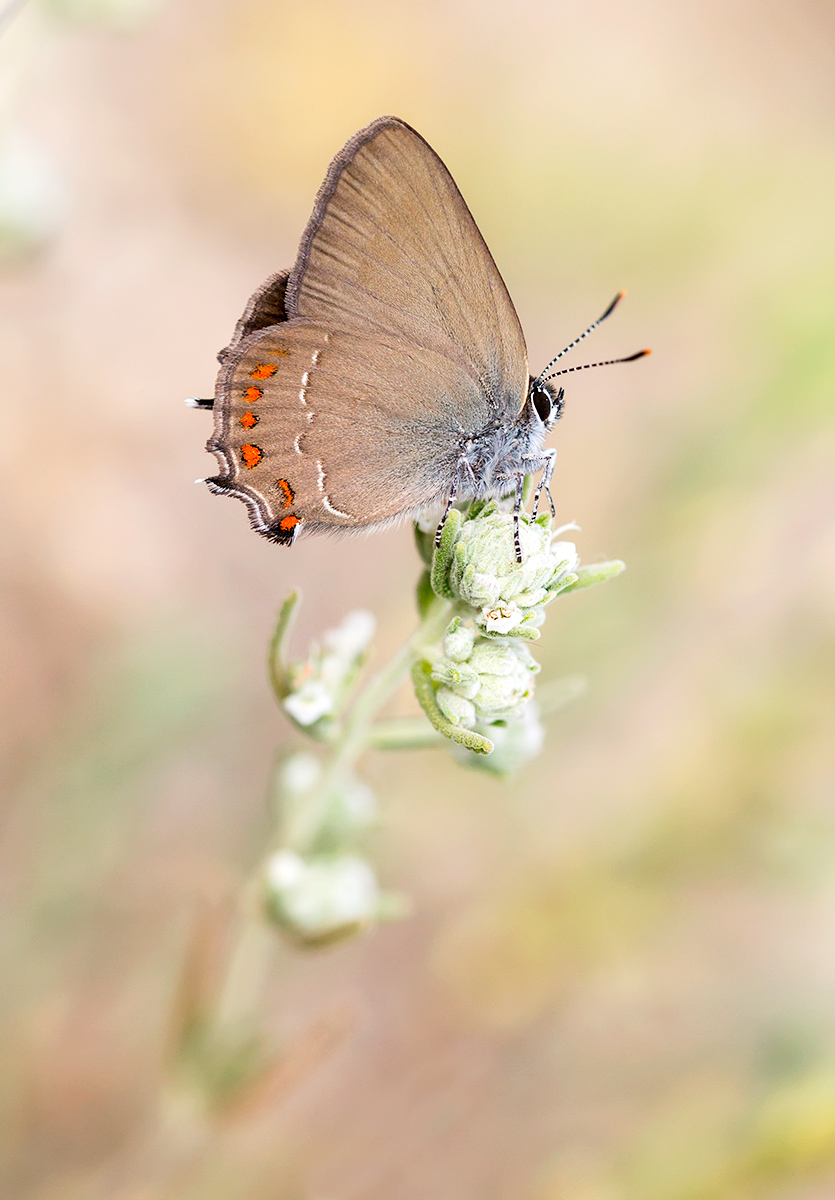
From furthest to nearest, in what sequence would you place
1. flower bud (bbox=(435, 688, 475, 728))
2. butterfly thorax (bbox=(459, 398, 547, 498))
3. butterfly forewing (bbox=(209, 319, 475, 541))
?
1. butterfly thorax (bbox=(459, 398, 547, 498))
2. butterfly forewing (bbox=(209, 319, 475, 541))
3. flower bud (bbox=(435, 688, 475, 728))

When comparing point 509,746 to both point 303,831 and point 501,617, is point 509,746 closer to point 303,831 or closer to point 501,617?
point 501,617

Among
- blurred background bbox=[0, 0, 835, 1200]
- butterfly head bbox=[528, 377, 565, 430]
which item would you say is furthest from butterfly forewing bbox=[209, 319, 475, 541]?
blurred background bbox=[0, 0, 835, 1200]

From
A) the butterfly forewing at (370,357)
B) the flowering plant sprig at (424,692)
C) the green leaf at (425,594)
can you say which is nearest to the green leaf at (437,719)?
the flowering plant sprig at (424,692)

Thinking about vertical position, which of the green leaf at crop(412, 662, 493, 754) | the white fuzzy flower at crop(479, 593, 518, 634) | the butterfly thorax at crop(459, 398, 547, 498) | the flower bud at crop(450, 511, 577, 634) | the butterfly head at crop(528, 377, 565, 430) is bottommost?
the green leaf at crop(412, 662, 493, 754)

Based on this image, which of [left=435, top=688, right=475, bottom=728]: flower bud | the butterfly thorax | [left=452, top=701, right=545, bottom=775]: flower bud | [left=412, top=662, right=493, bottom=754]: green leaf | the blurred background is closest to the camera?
[left=412, top=662, right=493, bottom=754]: green leaf

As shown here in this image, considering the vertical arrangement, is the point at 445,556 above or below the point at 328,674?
above

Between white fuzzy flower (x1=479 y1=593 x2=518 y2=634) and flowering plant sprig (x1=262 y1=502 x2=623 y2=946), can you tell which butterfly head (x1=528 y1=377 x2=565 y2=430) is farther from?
white fuzzy flower (x1=479 y1=593 x2=518 y2=634)

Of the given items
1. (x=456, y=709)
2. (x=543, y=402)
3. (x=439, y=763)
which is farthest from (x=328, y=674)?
(x=439, y=763)

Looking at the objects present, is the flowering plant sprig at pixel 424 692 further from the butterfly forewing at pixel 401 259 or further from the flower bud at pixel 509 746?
the butterfly forewing at pixel 401 259
